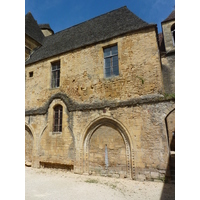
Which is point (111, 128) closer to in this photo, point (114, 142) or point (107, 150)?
point (114, 142)

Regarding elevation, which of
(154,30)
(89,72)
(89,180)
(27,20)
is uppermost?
(27,20)

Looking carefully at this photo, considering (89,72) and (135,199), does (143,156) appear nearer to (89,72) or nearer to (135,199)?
(135,199)

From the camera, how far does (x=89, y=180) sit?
5.88 m

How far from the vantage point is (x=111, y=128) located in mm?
6809

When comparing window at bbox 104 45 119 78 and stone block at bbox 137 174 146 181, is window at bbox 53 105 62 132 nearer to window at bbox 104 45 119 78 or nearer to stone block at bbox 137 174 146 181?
window at bbox 104 45 119 78

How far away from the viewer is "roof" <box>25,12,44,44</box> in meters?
13.2

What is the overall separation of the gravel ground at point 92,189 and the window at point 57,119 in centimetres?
252

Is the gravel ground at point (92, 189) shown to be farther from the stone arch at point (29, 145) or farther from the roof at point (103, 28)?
the roof at point (103, 28)

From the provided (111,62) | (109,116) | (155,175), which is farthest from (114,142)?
(111,62)

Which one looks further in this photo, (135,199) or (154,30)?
(154,30)

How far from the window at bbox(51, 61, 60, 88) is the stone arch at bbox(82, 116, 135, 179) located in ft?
12.5

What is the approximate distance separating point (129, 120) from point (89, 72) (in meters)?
3.40

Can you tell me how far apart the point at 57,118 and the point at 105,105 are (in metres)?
3.15
